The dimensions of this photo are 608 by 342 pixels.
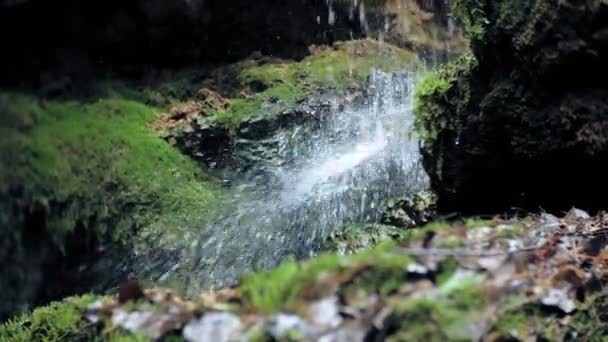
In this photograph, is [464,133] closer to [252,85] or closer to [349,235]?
[349,235]

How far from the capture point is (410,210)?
425 cm

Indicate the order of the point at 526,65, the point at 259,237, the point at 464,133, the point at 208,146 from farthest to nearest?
1. the point at 208,146
2. the point at 259,237
3. the point at 464,133
4. the point at 526,65

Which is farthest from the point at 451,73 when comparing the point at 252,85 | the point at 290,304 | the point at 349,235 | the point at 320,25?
the point at 320,25

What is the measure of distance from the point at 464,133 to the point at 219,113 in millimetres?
3352

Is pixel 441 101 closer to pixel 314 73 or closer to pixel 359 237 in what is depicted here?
pixel 359 237

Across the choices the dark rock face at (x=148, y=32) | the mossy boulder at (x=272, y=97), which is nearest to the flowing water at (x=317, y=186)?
the mossy boulder at (x=272, y=97)

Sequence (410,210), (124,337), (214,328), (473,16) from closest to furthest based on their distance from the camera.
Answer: (214,328)
(124,337)
(473,16)
(410,210)

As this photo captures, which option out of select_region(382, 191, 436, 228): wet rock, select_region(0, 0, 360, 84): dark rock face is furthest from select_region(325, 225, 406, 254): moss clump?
select_region(0, 0, 360, 84): dark rock face

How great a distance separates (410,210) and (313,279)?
3200mm

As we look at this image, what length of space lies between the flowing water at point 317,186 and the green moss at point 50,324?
1490mm

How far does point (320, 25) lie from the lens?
767 cm

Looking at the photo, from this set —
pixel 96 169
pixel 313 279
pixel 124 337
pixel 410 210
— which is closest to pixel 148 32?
pixel 96 169

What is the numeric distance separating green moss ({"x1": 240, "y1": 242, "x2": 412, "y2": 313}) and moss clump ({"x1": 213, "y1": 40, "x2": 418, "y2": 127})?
202 inches

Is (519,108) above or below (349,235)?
above
